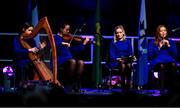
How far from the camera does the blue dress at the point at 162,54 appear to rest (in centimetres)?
728

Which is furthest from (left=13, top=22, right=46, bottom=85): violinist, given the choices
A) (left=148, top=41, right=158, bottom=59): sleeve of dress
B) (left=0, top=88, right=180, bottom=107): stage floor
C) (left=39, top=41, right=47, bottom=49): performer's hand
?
(left=0, top=88, right=180, bottom=107): stage floor

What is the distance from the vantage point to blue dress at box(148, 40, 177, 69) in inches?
287

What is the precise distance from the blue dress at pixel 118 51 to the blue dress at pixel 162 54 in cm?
38

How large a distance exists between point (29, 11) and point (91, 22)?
1673mm

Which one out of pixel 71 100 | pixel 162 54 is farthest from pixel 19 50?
pixel 71 100

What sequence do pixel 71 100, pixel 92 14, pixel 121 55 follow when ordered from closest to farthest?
pixel 71 100, pixel 121 55, pixel 92 14

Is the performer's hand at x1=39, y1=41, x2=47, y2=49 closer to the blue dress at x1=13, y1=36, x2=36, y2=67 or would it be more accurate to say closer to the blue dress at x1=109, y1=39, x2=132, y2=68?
the blue dress at x1=13, y1=36, x2=36, y2=67

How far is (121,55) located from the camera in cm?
743

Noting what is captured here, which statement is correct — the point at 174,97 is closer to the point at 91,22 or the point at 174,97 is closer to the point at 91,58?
the point at 91,58

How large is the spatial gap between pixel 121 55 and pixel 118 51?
85 millimetres

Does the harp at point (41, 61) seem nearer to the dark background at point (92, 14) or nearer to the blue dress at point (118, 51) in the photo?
the blue dress at point (118, 51)

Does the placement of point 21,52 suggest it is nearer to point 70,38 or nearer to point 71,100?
point 70,38

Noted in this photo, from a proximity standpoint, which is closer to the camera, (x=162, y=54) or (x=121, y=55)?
(x=162, y=54)

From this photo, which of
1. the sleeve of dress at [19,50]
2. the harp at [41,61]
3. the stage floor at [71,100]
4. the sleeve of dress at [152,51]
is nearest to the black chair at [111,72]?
the sleeve of dress at [152,51]
